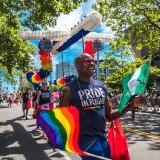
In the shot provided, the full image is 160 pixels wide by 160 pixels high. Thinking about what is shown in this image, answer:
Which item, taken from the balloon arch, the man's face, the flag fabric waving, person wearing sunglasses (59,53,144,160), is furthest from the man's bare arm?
the balloon arch

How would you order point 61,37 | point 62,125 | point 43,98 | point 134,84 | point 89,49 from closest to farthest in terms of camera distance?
point 62,125
point 134,84
point 43,98
point 61,37
point 89,49

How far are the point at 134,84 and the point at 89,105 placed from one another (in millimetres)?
558

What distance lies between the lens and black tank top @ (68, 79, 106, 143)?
3.39m

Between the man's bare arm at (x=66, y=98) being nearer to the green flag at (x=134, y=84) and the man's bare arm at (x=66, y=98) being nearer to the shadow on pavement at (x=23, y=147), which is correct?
the green flag at (x=134, y=84)

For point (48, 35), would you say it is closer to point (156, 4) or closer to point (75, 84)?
point (156, 4)

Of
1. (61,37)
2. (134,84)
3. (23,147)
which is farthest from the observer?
(61,37)

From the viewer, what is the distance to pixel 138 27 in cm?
2483

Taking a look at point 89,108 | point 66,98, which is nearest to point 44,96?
point 66,98

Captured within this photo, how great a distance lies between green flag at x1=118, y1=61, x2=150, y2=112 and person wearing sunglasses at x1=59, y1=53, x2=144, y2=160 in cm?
9

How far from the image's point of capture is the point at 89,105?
3471mm

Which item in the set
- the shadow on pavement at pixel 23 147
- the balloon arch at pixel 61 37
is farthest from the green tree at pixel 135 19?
the shadow on pavement at pixel 23 147

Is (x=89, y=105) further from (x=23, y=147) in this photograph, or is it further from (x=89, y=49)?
(x=89, y=49)

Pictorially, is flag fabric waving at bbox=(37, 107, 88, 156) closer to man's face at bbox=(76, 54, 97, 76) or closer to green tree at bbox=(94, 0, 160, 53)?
man's face at bbox=(76, 54, 97, 76)

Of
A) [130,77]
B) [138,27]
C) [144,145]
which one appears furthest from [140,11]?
[130,77]
